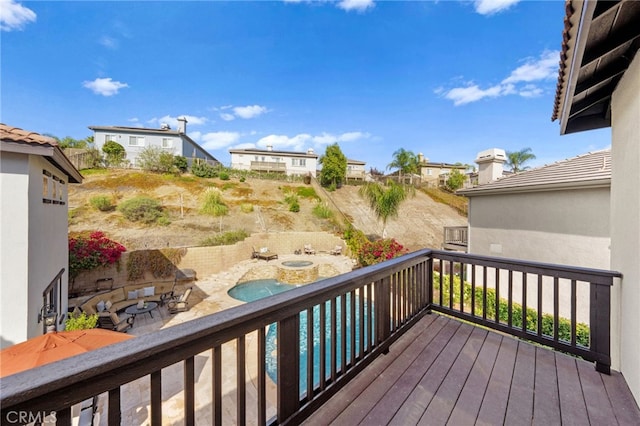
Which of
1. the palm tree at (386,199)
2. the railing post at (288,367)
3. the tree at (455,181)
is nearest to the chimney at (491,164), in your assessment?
the palm tree at (386,199)

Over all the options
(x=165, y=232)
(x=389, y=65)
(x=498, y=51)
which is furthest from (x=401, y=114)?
(x=165, y=232)

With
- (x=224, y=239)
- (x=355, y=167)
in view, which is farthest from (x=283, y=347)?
(x=355, y=167)

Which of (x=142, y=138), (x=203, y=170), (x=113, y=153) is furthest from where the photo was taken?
(x=142, y=138)

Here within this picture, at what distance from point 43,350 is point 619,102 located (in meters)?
6.54

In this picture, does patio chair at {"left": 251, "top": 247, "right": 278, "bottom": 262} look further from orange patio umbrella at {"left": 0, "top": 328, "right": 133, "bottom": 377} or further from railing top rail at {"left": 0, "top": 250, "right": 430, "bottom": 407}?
railing top rail at {"left": 0, "top": 250, "right": 430, "bottom": 407}

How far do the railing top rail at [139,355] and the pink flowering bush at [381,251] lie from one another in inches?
Answer: 341

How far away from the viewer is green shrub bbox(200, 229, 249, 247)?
13.2 m

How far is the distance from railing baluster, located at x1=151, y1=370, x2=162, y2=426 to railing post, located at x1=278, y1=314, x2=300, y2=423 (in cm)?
65

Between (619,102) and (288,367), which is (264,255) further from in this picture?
(619,102)

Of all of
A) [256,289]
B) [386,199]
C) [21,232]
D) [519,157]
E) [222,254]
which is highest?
[519,157]

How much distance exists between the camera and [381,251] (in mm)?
10117

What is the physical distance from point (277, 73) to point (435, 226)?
53.5ft

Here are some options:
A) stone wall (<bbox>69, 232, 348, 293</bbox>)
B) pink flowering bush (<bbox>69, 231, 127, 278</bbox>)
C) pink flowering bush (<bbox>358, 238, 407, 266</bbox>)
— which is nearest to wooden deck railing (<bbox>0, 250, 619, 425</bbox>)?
pink flowering bush (<bbox>358, 238, 407, 266</bbox>)

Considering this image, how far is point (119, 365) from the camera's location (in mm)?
884
